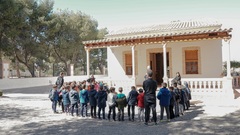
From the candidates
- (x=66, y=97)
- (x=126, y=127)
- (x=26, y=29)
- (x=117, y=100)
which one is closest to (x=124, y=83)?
(x=66, y=97)

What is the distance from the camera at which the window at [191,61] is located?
15.2m

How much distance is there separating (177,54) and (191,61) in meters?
0.96

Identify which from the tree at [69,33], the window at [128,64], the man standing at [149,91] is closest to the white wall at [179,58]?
the window at [128,64]

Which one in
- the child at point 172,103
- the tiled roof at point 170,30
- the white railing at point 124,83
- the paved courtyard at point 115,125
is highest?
the tiled roof at point 170,30

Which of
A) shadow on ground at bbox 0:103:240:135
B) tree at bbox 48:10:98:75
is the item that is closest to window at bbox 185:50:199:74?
shadow on ground at bbox 0:103:240:135

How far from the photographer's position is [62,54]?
33.7m

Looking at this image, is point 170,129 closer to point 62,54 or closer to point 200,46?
point 200,46

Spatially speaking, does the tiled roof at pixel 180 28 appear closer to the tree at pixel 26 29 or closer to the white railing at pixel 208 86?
the white railing at pixel 208 86

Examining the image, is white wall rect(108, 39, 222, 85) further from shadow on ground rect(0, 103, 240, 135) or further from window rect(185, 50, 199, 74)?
shadow on ground rect(0, 103, 240, 135)

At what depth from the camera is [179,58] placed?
1564 centimetres

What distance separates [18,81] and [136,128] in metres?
19.9

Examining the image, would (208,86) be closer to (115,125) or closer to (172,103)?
(172,103)

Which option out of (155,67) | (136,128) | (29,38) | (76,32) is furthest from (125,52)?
(76,32)

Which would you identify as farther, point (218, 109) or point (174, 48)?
point (174, 48)
